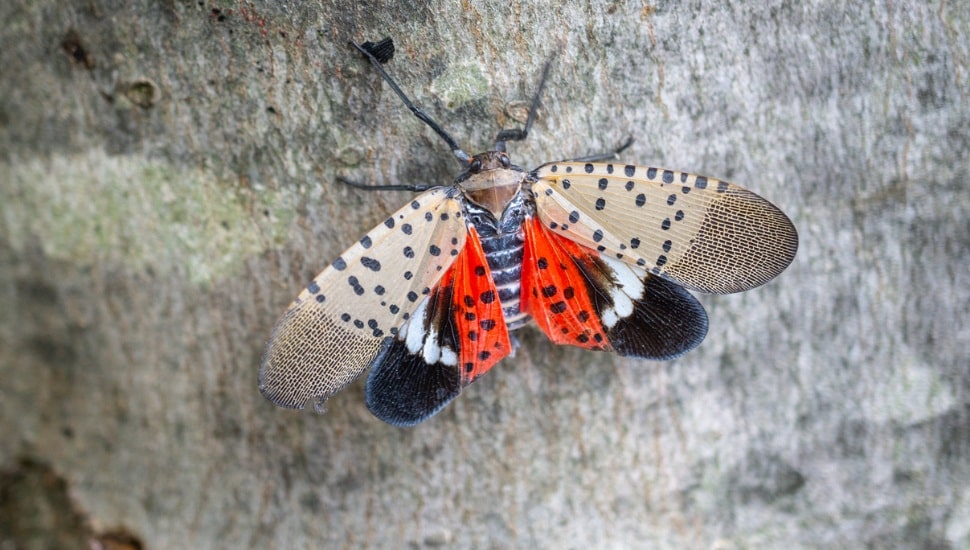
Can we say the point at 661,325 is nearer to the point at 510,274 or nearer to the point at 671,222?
the point at 671,222

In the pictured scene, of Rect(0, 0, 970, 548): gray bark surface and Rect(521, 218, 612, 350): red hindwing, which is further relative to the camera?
Rect(521, 218, 612, 350): red hindwing

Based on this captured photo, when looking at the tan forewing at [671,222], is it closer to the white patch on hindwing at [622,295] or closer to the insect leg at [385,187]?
the white patch on hindwing at [622,295]

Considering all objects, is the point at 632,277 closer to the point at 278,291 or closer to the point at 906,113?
the point at 906,113

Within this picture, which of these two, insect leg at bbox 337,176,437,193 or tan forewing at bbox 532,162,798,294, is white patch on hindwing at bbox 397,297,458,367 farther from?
tan forewing at bbox 532,162,798,294

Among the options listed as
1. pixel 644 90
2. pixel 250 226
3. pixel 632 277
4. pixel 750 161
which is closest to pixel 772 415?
pixel 632 277

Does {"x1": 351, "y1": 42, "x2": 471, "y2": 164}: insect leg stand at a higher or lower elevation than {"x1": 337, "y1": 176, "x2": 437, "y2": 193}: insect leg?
higher

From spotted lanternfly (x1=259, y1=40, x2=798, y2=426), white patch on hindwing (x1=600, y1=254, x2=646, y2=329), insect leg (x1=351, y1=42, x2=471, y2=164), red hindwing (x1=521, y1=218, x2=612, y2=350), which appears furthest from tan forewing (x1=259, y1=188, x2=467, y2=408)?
white patch on hindwing (x1=600, y1=254, x2=646, y2=329)

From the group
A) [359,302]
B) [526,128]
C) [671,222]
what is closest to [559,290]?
[671,222]

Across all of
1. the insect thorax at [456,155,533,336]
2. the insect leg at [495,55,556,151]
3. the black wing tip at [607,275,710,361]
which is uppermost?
the insect leg at [495,55,556,151]
